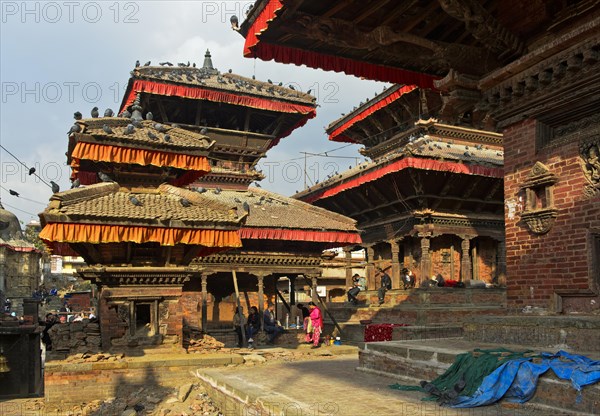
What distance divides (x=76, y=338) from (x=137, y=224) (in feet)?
9.52

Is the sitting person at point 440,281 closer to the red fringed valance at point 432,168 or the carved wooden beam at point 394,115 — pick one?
the red fringed valance at point 432,168

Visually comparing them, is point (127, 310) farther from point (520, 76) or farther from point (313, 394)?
point (520, 76)

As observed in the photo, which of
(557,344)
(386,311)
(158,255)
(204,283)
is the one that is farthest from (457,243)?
Result: (557,344)

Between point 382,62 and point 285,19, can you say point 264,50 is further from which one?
point 382,62

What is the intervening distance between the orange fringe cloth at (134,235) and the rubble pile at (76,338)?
2118mm

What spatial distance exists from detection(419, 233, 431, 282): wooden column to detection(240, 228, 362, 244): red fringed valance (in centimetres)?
310

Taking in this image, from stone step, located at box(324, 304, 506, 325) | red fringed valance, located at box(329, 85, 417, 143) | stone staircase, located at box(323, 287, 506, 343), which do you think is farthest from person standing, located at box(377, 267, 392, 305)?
red fringed valance, located at box(329, 85, 417, 143)

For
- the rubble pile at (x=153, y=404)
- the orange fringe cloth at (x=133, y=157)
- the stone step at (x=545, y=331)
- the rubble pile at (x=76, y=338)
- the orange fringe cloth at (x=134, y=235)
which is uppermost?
the orange fringe cloth at (x=133, y=157)

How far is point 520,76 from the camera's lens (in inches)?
358

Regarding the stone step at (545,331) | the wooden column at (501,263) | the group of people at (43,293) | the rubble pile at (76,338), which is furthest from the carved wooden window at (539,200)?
the group of people at (43,293)

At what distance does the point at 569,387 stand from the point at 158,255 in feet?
31.3

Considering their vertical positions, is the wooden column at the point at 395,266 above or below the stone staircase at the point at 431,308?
above

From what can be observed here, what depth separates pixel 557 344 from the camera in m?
7.55

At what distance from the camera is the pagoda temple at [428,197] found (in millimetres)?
20531
